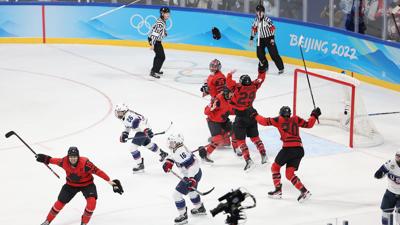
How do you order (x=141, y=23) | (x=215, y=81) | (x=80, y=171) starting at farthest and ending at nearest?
1. (x=141, y=23)
2. (x=215, y=81)
3. (x=80, y=171)

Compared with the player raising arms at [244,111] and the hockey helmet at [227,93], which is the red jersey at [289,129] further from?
the hockey helmet at [227,93]

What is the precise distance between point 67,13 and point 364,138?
32.9ft

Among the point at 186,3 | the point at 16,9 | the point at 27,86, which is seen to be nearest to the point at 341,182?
the point at 27,86

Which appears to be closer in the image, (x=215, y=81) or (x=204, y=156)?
(x=204, y=156)

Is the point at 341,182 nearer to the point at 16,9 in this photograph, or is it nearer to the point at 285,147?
the point at 285,147

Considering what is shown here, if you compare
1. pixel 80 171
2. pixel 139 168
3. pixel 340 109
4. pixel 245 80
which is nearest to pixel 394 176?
pixel 245 80

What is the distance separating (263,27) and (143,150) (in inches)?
224

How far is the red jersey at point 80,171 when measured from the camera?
10.3m

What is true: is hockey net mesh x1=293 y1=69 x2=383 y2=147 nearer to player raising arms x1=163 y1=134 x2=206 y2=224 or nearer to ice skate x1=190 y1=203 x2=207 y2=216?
ice skate x1=190 y1=203 x2=207 y2=216

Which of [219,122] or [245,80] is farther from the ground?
[245,80]

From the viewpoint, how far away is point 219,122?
44.2 ft

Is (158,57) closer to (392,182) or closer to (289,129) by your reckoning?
(289,129)

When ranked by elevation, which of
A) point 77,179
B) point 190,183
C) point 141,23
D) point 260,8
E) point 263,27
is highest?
point 260,8

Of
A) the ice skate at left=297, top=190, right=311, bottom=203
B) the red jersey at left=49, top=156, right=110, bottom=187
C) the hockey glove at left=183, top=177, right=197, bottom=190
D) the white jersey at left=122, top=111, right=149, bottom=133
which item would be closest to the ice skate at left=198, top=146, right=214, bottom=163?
the white jersey at left=122, top=111, right=149, bottom=133
